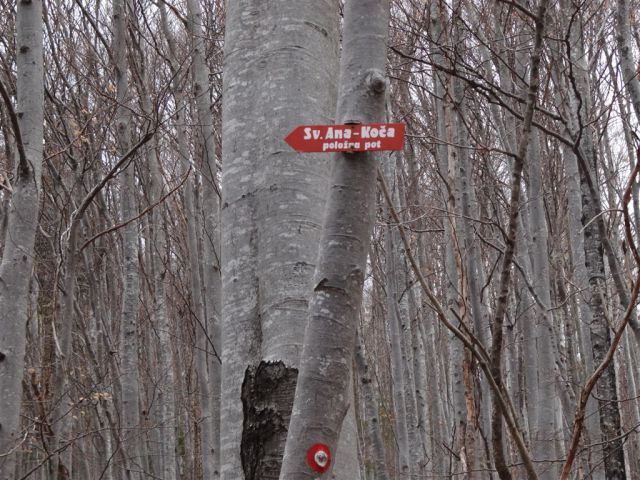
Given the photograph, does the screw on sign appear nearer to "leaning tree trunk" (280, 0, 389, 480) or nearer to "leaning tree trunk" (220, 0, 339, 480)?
"leaning tree trunk" (280, 0, 389, 480)

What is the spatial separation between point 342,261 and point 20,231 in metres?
2.16

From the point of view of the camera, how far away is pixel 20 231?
2.88 metres

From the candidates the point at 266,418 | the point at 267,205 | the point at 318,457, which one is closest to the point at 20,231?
the point at 267,205

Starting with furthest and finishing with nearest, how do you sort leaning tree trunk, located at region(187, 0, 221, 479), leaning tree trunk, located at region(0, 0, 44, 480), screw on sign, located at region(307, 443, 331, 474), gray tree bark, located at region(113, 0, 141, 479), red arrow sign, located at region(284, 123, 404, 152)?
1. gray tree bark, located at region(113, 0, 141, 479)
2. leaning tree trunk, located at region(187, 0, 221, 479)
3. leaning tree trunk, located at region(0, 0, 44, 480)
4. red arrow sign, located at region(284, 123, 404, 152)
5. screw on sign, located at region(307, 443, 331, 474)

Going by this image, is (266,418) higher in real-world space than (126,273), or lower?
lower

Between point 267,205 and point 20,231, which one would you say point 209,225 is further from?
point 267,205

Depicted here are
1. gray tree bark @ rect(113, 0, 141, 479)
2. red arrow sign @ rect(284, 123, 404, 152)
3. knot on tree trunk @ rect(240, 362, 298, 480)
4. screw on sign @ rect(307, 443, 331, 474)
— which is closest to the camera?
screw on sign @ rect(307, 443, 331, 474)

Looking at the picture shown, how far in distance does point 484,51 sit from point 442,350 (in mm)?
9751

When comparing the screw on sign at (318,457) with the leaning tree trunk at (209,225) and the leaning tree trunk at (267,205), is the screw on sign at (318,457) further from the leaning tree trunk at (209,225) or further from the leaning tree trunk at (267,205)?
the leaning tree trunk at (209,225)

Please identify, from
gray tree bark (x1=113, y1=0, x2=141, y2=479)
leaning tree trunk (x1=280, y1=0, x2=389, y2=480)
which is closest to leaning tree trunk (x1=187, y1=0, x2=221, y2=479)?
gray tree bark (x1=113, y1=0, x2=141, y2=479)

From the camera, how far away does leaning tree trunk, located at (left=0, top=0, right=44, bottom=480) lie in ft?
8.96

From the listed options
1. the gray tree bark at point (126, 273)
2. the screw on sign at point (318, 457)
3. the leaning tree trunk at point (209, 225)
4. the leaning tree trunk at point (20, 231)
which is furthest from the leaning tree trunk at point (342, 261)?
the gray tree bark at point (126, 273)

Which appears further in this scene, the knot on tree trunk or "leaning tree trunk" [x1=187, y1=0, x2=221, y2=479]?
"leaning tree trunk" [x1=187, y1=0, x2=221, y2=479]

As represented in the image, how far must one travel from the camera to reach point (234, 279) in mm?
1631
